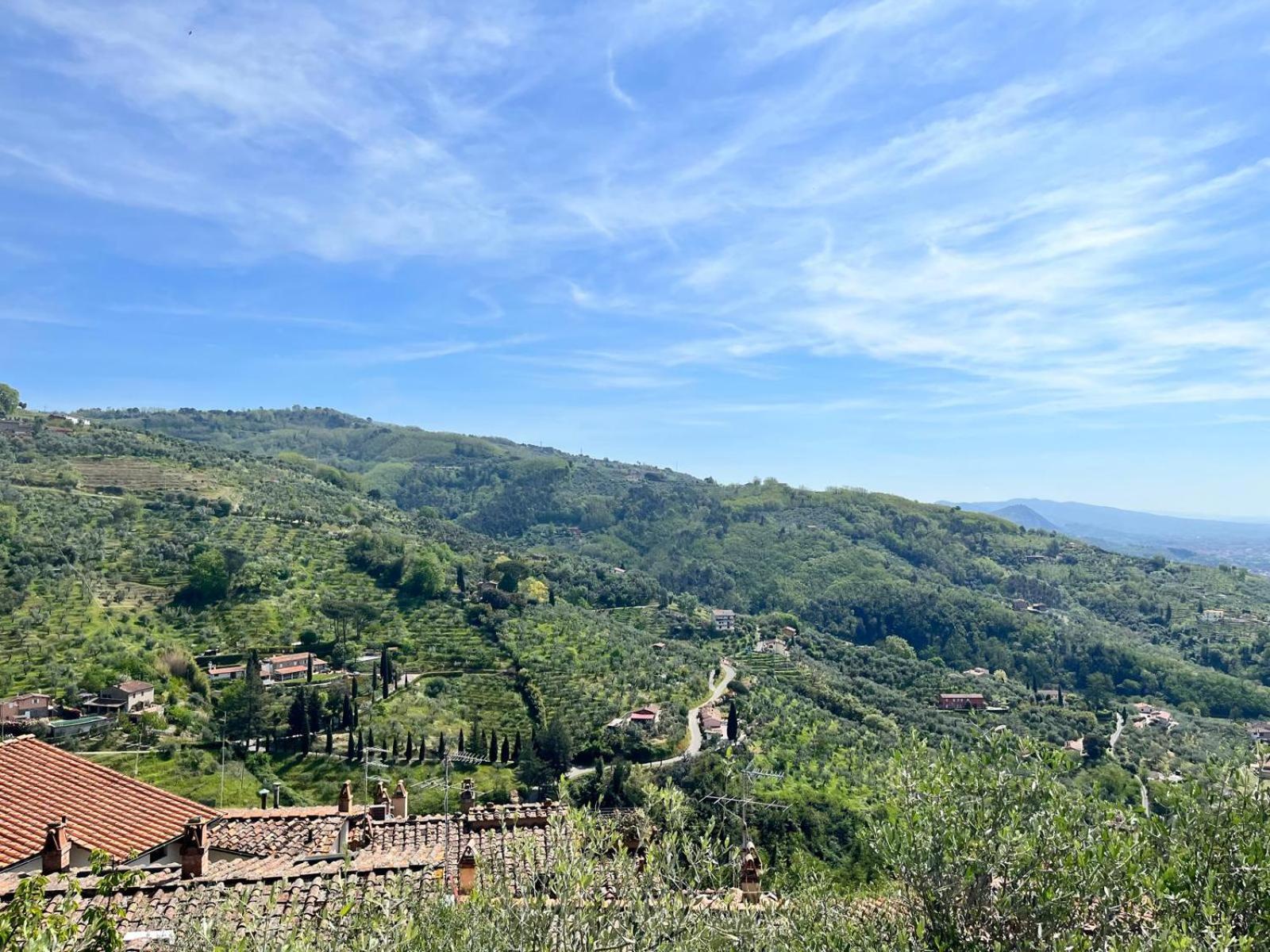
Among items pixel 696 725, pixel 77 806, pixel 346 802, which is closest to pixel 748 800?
pixel 696 725

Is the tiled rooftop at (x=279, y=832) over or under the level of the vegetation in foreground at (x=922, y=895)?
under

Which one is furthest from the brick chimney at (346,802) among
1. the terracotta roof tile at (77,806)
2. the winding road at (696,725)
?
the winding road at (696,725)

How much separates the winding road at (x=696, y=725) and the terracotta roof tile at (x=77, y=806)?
19.1 m

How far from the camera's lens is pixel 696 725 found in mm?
55750

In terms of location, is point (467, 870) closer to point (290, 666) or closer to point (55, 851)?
point (55, 851)

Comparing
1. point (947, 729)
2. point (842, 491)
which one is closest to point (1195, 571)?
point (842, 491)

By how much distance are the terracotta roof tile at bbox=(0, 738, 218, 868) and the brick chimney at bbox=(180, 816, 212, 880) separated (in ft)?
4.20

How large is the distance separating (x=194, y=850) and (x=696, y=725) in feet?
151

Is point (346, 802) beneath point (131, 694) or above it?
above

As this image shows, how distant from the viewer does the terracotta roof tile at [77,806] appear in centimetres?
1348

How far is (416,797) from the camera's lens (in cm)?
3819

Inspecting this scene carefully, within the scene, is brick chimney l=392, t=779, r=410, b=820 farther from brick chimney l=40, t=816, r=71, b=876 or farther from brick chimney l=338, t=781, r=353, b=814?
brick chimney l=40, t=816, r=71, b=876

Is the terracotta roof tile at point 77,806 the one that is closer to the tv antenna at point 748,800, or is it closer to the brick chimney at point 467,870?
the brick chimney at point 467,870

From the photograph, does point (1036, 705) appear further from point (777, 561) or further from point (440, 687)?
point (777, 561)
